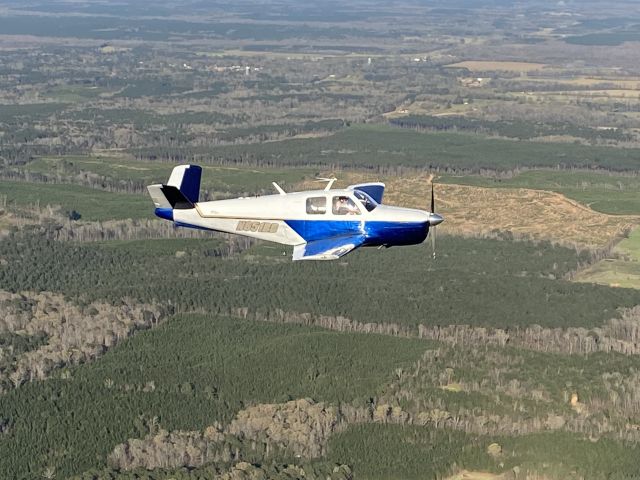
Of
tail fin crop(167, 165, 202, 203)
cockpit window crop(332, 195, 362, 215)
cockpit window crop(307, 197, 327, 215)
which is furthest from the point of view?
tail fin crop(167, 165, 202, 203)

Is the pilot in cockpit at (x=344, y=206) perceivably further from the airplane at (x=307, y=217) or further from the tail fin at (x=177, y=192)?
the tail fin at (x=177, y=192)

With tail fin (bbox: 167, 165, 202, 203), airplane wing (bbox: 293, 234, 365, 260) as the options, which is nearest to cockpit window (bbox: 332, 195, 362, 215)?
airplane wing (bbox: 293, 234, 365, 260)

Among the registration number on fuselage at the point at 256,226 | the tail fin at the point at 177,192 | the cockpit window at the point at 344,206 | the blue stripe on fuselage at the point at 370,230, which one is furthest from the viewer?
the tail fin at the point at 177,192

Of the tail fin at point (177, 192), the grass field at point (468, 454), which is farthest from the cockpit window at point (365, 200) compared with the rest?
the grass field at point (468, 454)

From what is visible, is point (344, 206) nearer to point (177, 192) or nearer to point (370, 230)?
point (370, 230)

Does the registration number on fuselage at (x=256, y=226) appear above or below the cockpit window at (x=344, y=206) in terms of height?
below

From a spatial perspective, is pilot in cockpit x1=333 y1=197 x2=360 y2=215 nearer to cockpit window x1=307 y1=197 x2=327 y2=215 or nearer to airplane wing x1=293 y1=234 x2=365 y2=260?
cockpit window x1=307 y1=197 x2=327 y2=215

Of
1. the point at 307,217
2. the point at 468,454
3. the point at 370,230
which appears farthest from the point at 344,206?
the point at 468,454

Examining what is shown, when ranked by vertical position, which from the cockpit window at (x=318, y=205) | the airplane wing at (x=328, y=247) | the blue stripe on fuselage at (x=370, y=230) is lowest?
the airplane wing at (x=328, y=247)
